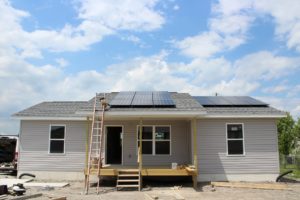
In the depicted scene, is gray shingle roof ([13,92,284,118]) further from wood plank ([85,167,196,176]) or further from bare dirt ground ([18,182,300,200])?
bare dirt ground ([18,182,300,200])

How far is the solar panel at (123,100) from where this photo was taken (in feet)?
48.2

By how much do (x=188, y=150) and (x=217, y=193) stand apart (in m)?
4.04

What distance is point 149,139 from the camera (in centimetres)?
1669

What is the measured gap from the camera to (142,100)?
15.6 metres

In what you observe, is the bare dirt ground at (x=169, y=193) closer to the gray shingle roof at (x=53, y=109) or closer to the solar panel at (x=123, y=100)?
the solar panel at (x=123, y=100)

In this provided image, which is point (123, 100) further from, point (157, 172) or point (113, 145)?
point (157, 172)

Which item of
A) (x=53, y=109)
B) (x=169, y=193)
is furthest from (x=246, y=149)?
(x=53, y=109)

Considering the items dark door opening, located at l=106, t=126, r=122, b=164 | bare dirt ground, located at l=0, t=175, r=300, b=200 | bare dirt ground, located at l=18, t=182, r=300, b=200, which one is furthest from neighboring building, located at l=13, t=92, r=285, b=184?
bare dirt ground, located at l=18, t=182, r=300, b=200

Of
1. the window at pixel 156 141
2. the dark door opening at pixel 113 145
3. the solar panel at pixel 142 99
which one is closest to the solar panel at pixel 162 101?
the solar panel at pixel 142 99

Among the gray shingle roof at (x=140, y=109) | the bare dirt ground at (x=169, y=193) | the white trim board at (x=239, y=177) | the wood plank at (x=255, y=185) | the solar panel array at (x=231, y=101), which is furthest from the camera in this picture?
the solar panel array at (x=231, y=101)

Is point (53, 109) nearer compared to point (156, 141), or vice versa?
point (156, 141)

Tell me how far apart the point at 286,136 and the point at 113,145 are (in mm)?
20948

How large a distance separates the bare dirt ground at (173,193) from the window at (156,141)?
2728 mm

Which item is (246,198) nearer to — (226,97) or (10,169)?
(226,97)
